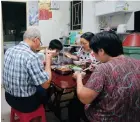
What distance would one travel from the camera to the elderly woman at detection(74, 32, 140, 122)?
1065 millimetres

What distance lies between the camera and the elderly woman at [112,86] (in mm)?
1065

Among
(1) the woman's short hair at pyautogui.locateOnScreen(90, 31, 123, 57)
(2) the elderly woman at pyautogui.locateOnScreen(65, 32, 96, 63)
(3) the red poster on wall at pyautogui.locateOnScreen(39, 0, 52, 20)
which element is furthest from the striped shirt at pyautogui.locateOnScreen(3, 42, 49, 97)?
(3) the red poster on wall at pyautogui.locateOnScreen(39, 0, 52, 20)

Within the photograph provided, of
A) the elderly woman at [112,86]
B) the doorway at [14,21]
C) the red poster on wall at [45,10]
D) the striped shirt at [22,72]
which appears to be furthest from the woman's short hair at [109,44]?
the doorway at [14,21]

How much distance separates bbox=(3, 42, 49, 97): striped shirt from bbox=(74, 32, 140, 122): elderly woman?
1.56 ft

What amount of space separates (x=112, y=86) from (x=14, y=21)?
5.25 metres

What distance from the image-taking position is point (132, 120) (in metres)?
1.15

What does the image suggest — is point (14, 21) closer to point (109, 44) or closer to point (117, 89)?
point (109, 44)

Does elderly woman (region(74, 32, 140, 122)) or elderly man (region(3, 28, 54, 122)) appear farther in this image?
elderly man (region(3, 28, 54, 122))

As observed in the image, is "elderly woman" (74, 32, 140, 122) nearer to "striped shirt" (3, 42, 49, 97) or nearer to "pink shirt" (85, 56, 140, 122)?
"pink shirt" (85, 56, 140, 122)

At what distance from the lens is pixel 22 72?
4.95 feet

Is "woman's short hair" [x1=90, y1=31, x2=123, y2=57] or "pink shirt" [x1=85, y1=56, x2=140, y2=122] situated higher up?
"woman's short hair" [x1=90, y1=31, x2=123, y2=57]

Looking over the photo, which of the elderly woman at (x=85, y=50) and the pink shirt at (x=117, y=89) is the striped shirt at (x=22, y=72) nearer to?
the pink shirt at (x=117, y=89)

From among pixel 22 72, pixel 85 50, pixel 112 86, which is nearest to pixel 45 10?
pixel 85 50

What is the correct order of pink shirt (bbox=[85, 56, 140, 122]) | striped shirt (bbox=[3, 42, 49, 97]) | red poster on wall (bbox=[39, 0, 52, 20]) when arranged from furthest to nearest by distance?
red poster on wall (bbox=[39, 0, 52, 20]) → striped shirt (bbox=[3, 42, 49, 97]) → pink shirt (bbox=[85, 56, 140, 122])
